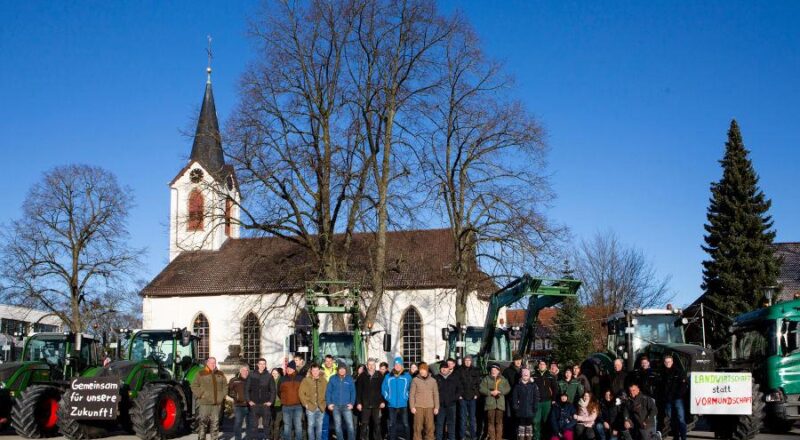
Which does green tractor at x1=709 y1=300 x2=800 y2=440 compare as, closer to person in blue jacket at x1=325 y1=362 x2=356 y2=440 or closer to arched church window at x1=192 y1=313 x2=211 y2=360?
person in blue jacket at x1=325 y1=362 x2=356 y2=440

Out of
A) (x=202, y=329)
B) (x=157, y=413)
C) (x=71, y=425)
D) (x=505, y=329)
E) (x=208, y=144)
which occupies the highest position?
(x=208, y=144)

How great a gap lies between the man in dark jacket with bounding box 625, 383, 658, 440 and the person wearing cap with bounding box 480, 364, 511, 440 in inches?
116

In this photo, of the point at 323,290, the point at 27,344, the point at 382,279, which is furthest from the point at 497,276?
the point at 27,344

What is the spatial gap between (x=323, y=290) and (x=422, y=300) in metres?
14.5

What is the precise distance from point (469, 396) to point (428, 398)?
1046 millimetres

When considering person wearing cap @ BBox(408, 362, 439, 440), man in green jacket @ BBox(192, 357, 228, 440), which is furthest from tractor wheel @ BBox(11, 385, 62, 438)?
person wearing cap @ BBox(408, 362, 439, 440)

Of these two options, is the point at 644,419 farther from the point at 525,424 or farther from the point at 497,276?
the point at 497,276

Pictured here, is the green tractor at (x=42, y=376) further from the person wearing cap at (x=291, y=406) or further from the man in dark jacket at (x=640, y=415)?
the man in dark jacket at (x=640, y=415)


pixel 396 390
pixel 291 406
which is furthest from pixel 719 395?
pixel 291 406

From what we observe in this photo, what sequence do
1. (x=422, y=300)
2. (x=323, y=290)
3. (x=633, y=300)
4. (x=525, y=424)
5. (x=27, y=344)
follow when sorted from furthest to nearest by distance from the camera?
(x=633, y=300) < (x=422, y=300) < (x=323, y=290) < (x=27, y=344) < (x=525, y=424)

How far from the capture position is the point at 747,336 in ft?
61.4

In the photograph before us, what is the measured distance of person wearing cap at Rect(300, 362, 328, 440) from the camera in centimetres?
1529

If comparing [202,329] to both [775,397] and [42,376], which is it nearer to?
[42,376]

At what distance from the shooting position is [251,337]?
4422 centimetres
